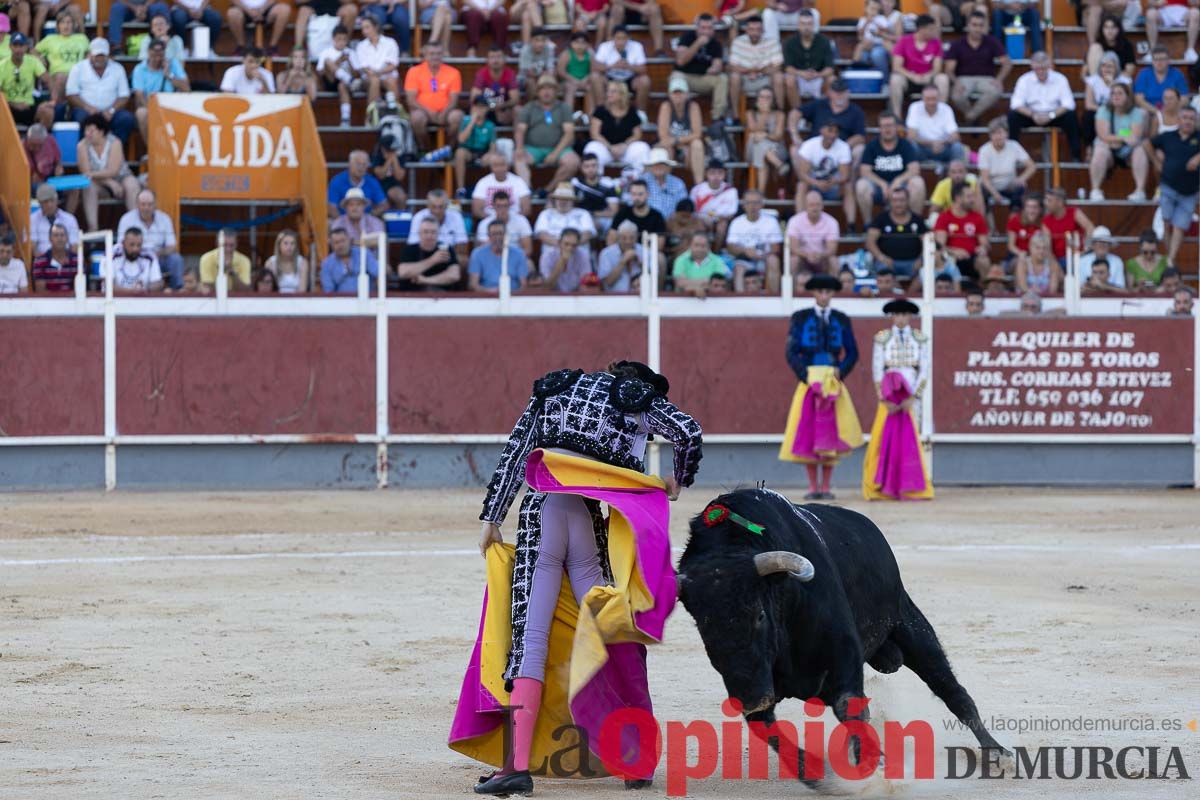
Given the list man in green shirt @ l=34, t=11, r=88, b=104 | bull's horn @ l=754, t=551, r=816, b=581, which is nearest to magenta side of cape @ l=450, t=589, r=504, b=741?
bull's horn @ l=754, t=551, r=816, b=581

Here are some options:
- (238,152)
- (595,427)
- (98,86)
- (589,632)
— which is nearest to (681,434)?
(595,427)

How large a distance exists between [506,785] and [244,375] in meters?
10.7

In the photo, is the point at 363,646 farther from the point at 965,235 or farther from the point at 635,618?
the point at 965,235

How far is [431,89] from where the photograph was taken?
57.9ft

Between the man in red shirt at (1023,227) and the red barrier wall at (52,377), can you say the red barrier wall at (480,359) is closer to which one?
the red barrier wall at (52,377)

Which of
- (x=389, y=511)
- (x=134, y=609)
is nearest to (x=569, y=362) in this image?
(x=389, y=511)

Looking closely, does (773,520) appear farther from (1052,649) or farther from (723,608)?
(1052,649)

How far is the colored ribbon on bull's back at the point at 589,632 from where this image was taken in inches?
207

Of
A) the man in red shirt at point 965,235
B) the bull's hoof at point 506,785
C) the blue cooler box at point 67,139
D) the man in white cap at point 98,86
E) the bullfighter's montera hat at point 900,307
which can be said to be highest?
the man in white cap at point 98,86

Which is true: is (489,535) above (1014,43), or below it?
below

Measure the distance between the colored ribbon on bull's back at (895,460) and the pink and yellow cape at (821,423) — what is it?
19cm

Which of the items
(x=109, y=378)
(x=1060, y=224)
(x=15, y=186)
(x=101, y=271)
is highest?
(x=15, y=186)

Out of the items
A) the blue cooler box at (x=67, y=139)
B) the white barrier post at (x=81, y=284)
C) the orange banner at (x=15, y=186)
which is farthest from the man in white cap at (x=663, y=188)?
the orange banner at (x=15, y=186)

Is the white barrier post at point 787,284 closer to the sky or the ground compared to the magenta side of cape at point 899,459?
closer to the sky
